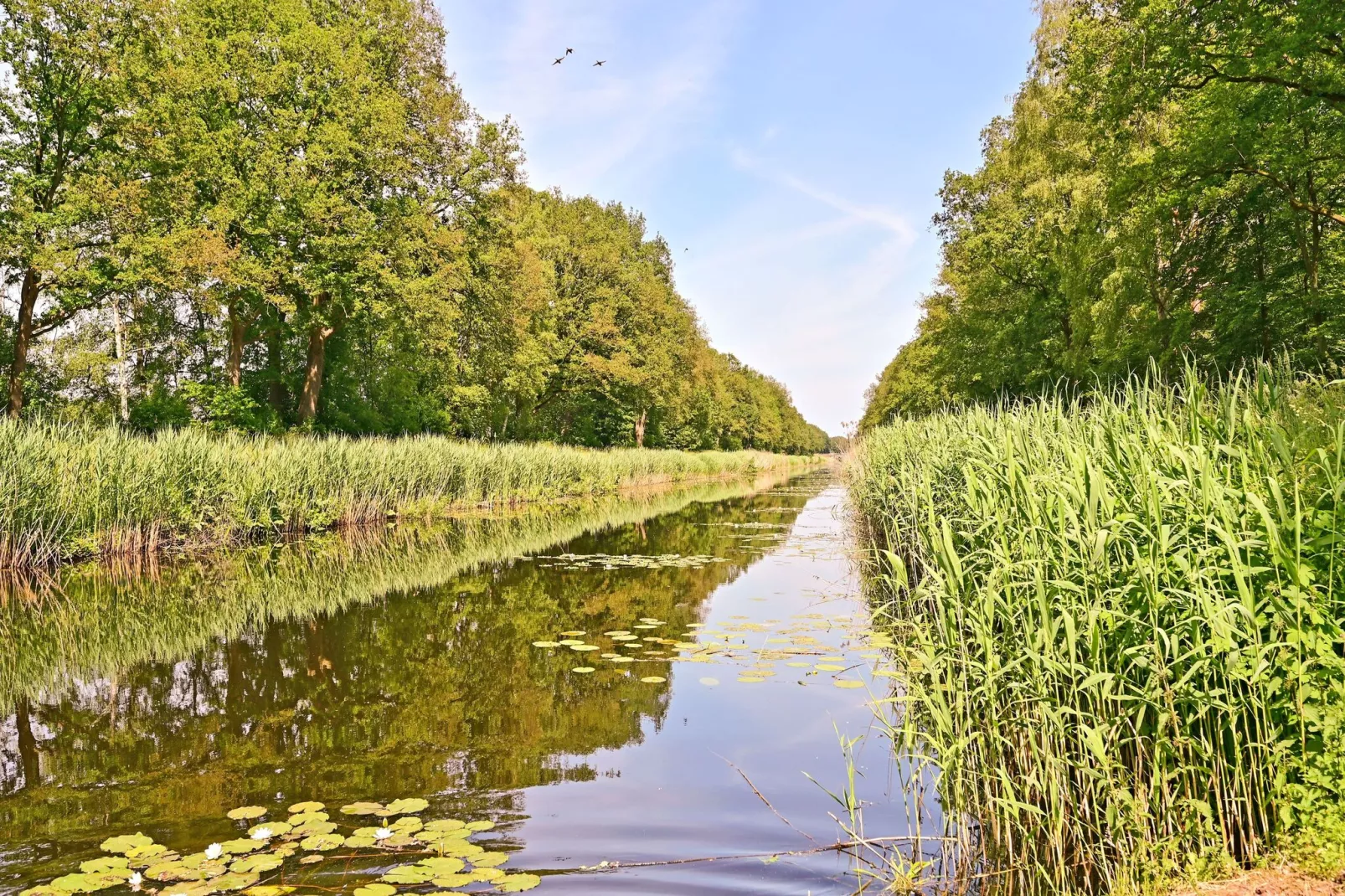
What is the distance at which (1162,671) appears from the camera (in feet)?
8.95

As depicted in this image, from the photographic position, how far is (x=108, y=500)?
11328mm

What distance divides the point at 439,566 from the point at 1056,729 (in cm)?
1004

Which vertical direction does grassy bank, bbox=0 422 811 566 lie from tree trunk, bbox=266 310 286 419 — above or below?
below

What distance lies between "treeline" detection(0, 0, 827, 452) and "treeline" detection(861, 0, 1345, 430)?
1592 cm

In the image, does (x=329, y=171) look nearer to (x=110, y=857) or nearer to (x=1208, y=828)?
(x=110, y=857)

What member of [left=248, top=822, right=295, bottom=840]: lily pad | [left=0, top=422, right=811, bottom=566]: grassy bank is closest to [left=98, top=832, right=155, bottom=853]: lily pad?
[left=248, top=822, right=295, bottom=840]: lily pad

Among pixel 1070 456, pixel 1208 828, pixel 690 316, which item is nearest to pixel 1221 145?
pixel 1070 456

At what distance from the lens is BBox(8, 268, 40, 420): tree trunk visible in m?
22.7

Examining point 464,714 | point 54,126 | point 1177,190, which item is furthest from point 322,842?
point 54,126

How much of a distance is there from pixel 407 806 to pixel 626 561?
8.30 m

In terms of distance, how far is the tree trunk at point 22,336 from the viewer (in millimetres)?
22672

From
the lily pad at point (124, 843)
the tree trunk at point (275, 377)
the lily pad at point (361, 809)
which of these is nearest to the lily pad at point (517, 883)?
the lily pad at point (361, 809)

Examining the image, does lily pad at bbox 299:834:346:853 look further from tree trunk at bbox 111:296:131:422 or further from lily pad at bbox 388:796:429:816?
tree trunk at bbox 111:296:131:422

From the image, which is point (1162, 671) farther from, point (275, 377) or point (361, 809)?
point (275, 377)
